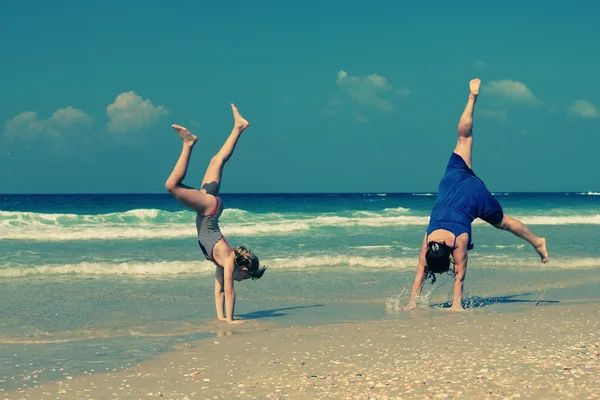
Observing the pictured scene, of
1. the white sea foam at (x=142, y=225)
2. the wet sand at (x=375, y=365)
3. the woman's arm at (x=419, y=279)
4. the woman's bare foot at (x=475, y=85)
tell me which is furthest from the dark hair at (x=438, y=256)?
the white sea foam at (x=142, y=225)

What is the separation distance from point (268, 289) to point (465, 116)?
14.6ft

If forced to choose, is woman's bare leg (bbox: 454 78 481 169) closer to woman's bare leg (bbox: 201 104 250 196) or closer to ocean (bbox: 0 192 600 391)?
ocean (bbox: 0 192 600 391)

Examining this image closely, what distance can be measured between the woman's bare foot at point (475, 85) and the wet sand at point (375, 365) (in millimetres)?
2899

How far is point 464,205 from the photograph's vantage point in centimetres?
852

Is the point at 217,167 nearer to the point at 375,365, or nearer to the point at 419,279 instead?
the point at 419,279

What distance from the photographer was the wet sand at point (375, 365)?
4.87m

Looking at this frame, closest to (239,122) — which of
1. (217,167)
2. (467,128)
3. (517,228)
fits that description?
(217,167)

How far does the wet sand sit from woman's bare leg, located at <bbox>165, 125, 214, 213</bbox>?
64.3 inches

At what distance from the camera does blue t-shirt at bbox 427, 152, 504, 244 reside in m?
8.45

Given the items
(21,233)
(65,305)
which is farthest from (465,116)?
(21,233)

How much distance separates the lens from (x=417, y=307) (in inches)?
350

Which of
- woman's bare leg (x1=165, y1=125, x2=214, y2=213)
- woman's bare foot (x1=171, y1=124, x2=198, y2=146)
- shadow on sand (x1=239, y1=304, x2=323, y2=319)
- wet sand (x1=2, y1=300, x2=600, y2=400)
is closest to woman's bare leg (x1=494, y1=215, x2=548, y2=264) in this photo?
wet sand (x1=2, y1=300, x2=600, y2=400)

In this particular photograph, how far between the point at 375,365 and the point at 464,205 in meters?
3.54

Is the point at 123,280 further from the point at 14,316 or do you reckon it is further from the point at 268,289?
the point at 14,316
